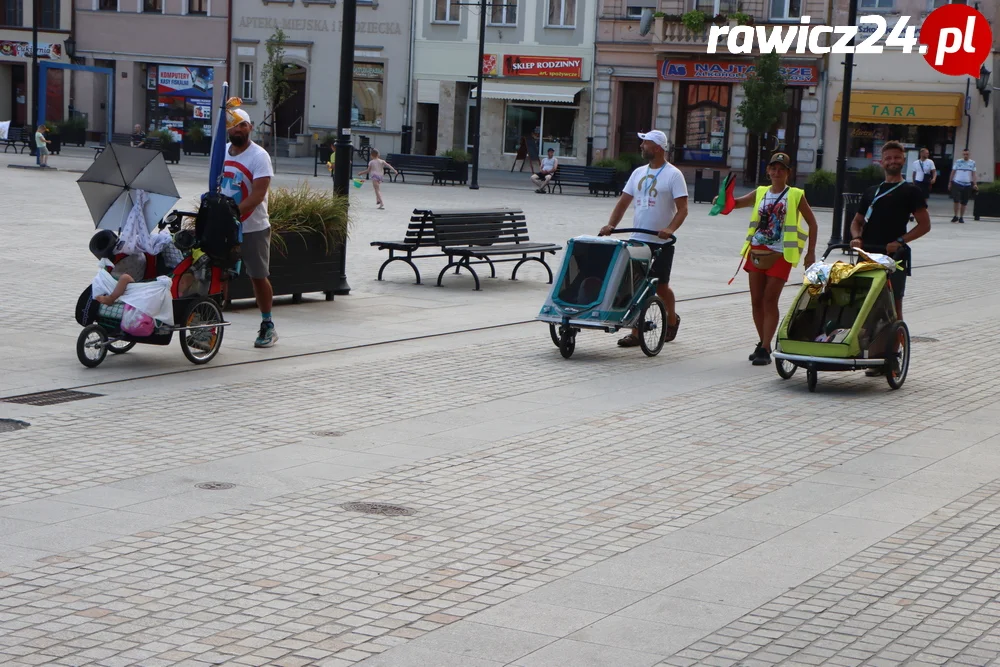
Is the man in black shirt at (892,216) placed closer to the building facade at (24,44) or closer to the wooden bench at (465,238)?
the wooden bench at (465,238)

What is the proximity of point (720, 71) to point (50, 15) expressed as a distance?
26.9 meters

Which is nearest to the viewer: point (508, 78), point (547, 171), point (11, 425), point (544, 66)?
point (11, 425)

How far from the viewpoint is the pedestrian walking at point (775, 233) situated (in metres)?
11.6

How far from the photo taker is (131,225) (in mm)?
10531

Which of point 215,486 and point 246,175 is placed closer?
point 215,486

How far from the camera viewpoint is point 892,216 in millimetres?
11352

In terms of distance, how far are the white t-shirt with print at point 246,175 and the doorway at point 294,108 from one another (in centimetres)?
4343

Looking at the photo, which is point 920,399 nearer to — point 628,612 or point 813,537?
point 813,537

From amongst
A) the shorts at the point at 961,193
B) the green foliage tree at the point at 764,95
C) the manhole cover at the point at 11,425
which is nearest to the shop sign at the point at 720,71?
the green foliage tree at the point at 764,95

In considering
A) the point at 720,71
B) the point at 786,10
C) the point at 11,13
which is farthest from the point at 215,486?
the point at 11,13

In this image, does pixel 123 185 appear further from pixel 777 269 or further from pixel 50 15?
pixel 50 15

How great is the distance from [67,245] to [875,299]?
1140 centimetres

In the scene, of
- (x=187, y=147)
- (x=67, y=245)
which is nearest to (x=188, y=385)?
(x=67, y=245)

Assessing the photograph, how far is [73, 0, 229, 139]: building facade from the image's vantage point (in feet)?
180
